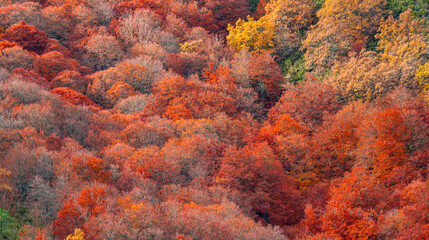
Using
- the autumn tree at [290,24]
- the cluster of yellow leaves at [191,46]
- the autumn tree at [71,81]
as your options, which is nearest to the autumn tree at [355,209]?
the autumn tree at [71,81]

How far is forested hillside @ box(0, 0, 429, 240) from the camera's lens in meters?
32.1

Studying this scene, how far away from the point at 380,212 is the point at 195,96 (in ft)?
98.0

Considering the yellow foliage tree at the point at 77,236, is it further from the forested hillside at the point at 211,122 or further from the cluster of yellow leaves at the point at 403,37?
the cluster of yellow leaves at the point at 403,37

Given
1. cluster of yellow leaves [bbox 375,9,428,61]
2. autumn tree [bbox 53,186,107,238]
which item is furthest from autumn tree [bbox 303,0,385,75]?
autumn tree [bbox 53,186,107,238]

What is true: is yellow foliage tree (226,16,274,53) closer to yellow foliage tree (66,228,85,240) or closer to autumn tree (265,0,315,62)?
autumn tree (265,0,315,62)

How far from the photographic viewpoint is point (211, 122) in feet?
172

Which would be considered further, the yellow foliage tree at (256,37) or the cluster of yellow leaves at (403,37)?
the yellow foliage tree at (256,37)

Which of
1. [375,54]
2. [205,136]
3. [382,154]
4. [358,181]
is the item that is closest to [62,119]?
[205,136]

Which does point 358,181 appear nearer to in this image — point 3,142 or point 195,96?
point 195,96

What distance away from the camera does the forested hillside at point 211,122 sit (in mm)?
32094

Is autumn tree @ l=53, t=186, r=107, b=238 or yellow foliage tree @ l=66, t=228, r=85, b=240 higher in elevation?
yellow foliage tree @ l=66, t=228, r=85, b=240

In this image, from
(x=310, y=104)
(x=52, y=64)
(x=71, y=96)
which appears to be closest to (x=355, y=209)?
(x=310, y=104)

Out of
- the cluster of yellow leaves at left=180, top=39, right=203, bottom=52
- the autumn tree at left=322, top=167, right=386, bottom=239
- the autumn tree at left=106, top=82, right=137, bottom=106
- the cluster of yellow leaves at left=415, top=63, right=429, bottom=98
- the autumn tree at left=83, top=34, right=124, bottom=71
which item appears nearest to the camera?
the autumn tree at left=322, top=167, right=386, bottom=239

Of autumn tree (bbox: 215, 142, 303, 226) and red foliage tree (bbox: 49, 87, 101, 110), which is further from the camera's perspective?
red foliage tree (bbox: 49, 87, 101, 110)
